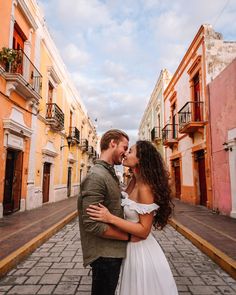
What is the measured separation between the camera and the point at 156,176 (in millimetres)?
1686

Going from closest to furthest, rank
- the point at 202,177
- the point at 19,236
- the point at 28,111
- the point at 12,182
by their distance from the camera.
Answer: the point at 19,236, the point at 12,182, the point at 28,111, the point at 202,177

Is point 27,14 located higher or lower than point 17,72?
higher

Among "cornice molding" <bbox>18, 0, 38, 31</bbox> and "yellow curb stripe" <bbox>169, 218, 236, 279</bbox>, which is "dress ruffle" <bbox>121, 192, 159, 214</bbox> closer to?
"yellow curb stripe" <bbox>169, 218, 236, 279</bbox>

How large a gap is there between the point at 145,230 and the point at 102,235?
0.97 feet

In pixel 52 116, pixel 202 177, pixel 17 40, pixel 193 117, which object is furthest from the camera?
pixel 52 116

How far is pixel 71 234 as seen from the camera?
626 centimetres

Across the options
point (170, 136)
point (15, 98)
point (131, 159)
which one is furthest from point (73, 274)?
point (170, 136)

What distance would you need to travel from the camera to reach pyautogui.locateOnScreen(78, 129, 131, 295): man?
1460 mm

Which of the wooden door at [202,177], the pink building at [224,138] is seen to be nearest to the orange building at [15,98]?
the pink building at [224,138]

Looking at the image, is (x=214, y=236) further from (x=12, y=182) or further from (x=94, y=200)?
(x=12, y=182)

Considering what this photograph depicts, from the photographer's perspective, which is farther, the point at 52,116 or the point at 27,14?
the point at 52,116

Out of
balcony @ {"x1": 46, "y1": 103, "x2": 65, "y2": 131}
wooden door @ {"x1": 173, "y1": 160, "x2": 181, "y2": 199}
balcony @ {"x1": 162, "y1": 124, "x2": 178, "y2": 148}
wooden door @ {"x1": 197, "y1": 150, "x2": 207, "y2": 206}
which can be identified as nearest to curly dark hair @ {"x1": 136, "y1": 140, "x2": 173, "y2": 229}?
wooden door @ {"x1": 197, "y1": 150, "x2": 207, "y2": 206}

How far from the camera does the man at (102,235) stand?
146 cm

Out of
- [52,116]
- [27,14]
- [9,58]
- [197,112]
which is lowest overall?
[52,116]
